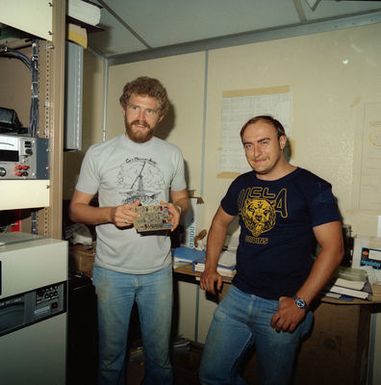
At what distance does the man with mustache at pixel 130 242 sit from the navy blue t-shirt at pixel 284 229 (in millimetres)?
382

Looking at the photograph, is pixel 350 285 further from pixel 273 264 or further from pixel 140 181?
pixel 140 181

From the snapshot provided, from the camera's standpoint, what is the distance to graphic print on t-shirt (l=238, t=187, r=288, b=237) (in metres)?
1.42

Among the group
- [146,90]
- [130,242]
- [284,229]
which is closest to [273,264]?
[284,229]

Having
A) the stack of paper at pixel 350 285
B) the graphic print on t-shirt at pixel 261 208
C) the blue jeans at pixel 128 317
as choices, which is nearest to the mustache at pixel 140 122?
the graphic print on t-shirt at pixel 261 208

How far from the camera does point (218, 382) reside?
151 cm

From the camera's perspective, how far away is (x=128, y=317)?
1.58m

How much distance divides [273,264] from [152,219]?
549 millimetres

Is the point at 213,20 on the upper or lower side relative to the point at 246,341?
upper

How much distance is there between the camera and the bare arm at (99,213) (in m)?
1.42

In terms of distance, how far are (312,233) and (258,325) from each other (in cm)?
45

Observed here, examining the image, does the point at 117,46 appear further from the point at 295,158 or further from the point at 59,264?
the point at 59,264

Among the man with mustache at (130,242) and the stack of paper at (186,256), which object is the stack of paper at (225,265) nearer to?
the stack of paper at (186,256)

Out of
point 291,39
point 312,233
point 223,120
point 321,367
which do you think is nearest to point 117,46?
point 223,120

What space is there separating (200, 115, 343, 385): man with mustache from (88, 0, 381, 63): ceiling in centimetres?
80
